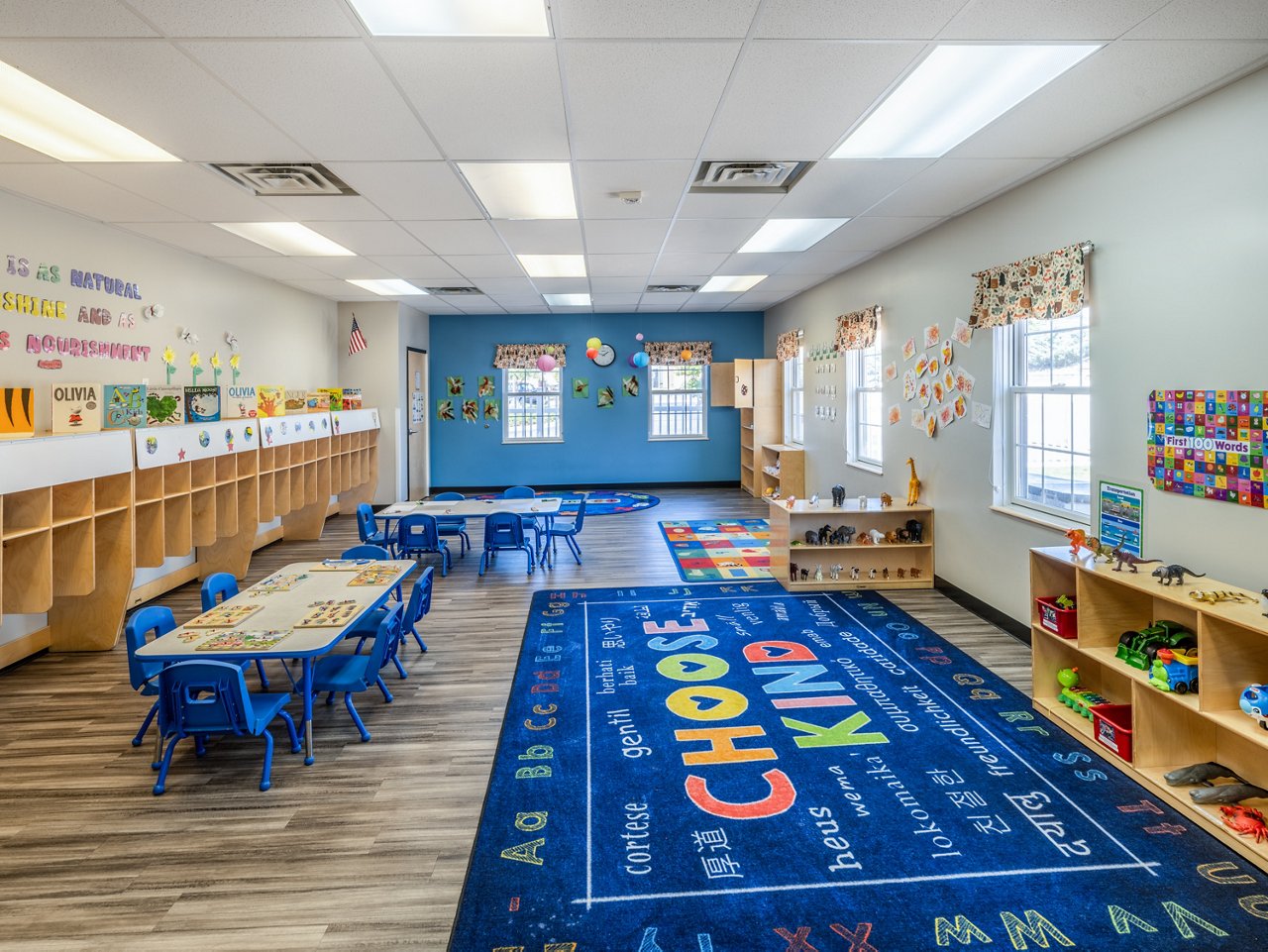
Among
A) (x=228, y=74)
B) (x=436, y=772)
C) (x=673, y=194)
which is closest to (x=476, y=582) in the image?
(x=436, y=772)

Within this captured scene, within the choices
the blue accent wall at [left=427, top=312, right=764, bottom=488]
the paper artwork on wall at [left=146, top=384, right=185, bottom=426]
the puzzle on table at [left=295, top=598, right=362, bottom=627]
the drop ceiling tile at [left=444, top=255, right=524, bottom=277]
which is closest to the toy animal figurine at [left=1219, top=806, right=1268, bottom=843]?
the puzzle on table at [left=295, top=598, right=362, bottom=627]

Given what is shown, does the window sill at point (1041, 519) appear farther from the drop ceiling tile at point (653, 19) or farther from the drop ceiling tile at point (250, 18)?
the drop ceiling tile at point (250, 18)

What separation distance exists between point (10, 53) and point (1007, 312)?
521 cm

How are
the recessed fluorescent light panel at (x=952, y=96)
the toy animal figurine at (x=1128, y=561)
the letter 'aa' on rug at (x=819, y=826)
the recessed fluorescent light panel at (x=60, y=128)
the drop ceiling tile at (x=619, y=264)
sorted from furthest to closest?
the drop ceiling tile at (x=619, y=264) < the toy animal figurine at (x=1128, y=561) < the recessed fluorescent light panel at (x=60, y=128) < the recessed fluorescent light panel at (x=952, y=96) < the letter 'aa' on rug at (x=819, y=826)

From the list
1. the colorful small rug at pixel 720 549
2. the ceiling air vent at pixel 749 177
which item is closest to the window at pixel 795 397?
the colorful small rug at pixel 720 549

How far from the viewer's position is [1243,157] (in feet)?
9.73

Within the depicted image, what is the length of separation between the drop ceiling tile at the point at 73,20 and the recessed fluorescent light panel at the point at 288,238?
2.77m

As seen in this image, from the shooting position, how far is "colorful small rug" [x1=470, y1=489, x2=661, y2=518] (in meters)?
9.59

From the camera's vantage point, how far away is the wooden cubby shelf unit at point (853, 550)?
236 inches

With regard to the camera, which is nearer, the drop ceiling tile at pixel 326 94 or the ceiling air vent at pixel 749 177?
the drop ceiling tile at pixel 326 94

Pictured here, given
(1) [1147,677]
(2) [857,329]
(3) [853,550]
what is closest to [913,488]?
(3) [853,550]

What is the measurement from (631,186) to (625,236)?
1374 mm

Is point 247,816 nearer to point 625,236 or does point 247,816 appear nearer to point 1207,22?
point 625,236

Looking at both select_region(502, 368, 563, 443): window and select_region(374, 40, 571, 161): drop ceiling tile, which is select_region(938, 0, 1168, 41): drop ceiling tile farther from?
select_region(502, 368, 563, 443): window
